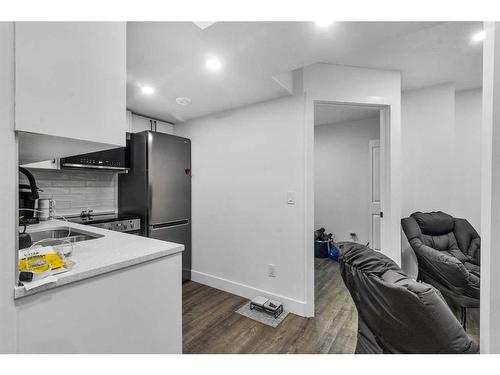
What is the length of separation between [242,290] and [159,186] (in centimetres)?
154

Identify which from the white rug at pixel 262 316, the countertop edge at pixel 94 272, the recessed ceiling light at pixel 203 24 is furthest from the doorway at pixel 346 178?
the countertop edge at pixel 94 272

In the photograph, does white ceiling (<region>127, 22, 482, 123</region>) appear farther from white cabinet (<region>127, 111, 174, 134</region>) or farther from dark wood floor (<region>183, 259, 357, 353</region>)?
dark wood floor (<region>183, 259, 357, 353</region>)

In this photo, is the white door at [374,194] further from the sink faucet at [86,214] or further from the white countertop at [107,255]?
the sink faucet at [86,214]

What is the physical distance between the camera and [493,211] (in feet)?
2.73

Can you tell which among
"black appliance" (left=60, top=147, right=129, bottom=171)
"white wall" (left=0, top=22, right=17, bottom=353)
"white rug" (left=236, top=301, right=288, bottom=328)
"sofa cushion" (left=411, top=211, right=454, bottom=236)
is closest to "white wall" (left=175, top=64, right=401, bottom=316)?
"white rug" (left=236, top=301, right=288, bottom=328)

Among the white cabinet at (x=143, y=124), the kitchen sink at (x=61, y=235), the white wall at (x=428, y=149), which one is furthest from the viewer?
the white cabinet at (x=143, y=124)

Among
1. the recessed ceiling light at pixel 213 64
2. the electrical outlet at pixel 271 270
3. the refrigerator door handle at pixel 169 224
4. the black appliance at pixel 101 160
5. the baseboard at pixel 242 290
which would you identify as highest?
the recessed ceiling light at pixel 213 64

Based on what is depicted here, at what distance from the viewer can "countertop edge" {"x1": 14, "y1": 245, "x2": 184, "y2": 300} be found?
2.22ft

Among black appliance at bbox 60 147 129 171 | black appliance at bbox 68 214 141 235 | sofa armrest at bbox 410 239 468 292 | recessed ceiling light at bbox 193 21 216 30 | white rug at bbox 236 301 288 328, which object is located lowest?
white rug at bbox 236 301 288 328

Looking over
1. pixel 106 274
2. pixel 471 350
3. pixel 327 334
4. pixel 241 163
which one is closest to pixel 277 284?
pixel 327 334

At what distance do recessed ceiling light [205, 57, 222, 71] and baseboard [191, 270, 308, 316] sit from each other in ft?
7.18

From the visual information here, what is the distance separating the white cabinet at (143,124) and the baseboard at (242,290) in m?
1.99

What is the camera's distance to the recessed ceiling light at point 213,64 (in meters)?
1.63

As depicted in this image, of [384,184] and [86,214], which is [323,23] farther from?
[86,214]
